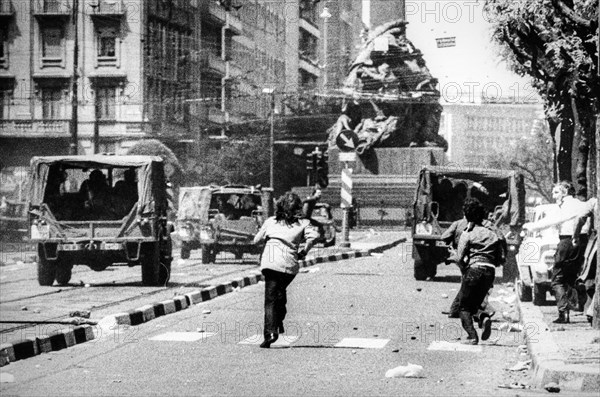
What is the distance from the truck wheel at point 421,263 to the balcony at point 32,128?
1142cm

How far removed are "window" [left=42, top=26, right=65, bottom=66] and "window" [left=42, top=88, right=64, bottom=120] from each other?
87cm

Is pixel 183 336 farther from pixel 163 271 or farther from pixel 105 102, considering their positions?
pixel 105 102

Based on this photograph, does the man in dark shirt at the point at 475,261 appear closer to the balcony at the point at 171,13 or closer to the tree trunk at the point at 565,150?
the tree trunk at the point at 565,150

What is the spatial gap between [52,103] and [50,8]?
151 inches

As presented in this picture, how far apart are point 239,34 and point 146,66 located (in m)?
20.5

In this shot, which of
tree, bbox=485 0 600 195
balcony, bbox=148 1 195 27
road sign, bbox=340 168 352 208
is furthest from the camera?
balcony, bbox=148 1 195 27

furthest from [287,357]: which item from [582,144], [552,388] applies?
→ [582,144]

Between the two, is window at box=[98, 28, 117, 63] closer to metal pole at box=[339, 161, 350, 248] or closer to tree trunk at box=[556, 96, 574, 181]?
metal pole at box=[339, 161, 350, 248]

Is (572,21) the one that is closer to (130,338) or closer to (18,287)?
(130,338)

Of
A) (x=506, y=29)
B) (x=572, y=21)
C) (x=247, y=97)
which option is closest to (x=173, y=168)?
(x=247, y=97)

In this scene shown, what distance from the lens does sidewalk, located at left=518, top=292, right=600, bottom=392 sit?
1014 centimetres

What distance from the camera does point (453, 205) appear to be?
28234mm

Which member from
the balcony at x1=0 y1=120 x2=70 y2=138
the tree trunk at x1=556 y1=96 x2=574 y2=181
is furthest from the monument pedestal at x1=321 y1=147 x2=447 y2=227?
the tree trunk at x1=556 y1=96 x2=574 y2=181

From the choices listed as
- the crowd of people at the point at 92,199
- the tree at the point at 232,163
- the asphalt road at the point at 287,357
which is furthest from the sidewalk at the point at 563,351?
the tree at the point at 232,163
